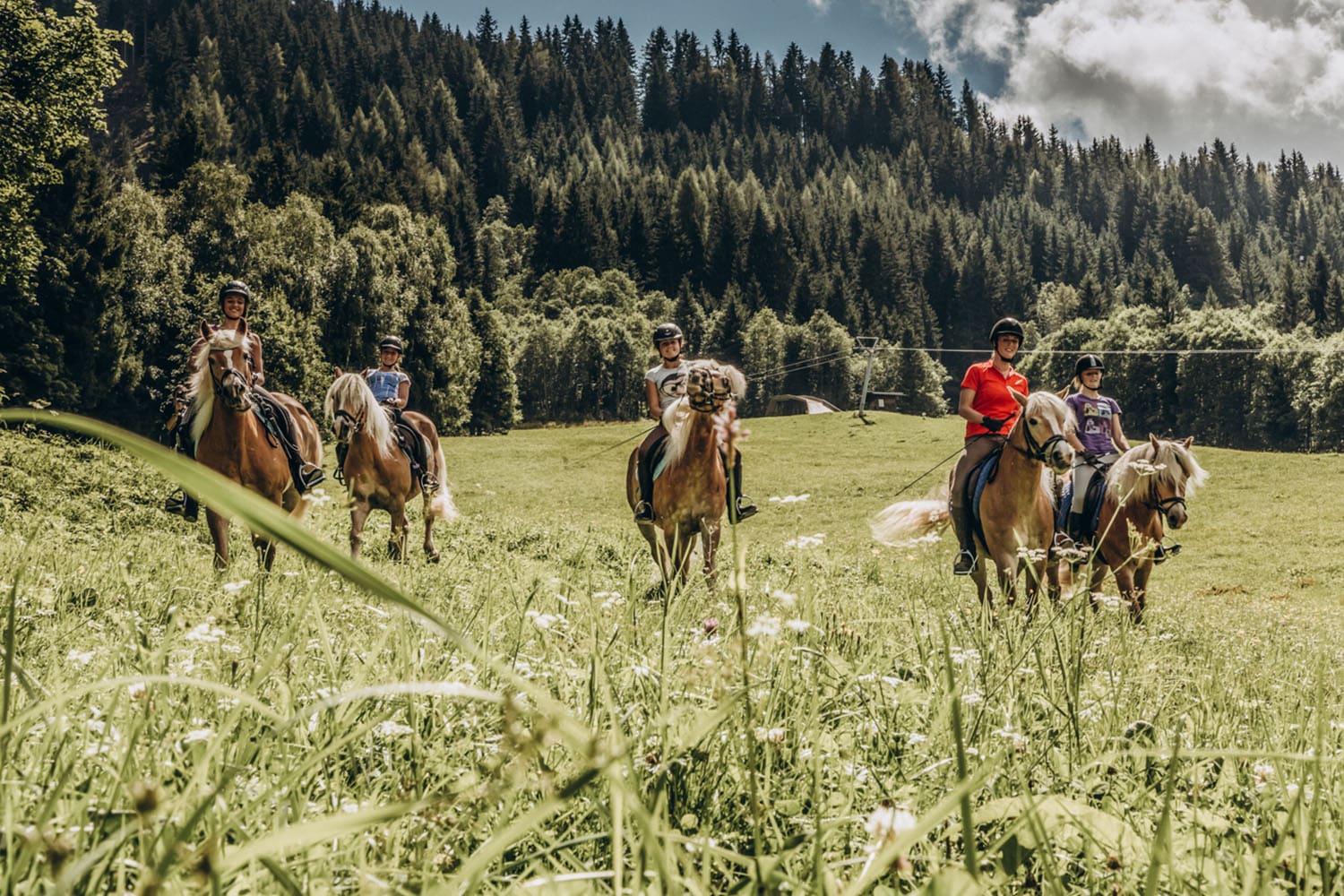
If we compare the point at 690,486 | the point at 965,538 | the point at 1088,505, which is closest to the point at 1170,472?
the point at 1088,505

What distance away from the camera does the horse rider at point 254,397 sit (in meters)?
9.26

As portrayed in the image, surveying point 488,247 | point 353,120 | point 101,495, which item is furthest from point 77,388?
point 353,120

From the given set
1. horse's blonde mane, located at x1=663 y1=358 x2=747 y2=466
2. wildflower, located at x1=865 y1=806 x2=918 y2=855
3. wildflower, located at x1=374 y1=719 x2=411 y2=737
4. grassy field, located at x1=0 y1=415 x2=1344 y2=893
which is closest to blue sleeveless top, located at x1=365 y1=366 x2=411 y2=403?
horse's blonde mane, located at x1=663 y1=358 x2=747 y2=466

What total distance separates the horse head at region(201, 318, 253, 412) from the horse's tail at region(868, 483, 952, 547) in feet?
22.2

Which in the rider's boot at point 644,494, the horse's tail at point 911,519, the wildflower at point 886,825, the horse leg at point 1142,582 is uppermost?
the wildflower at point 886,825

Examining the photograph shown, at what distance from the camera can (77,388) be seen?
39062 millimetres

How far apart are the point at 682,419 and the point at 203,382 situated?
16.8 feet

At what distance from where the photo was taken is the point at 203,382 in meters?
9.09

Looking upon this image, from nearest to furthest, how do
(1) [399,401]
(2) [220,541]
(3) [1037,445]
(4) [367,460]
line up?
(3) [1037,445] < (2) [220,541] < (4) [367,460] < (1) [399,401]

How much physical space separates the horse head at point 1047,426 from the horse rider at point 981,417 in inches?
40.9

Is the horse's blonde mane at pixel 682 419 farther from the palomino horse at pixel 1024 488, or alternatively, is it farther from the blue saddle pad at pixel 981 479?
the blue saddle pad at pixel 981 479

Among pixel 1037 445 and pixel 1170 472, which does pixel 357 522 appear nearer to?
pixel 1037 445

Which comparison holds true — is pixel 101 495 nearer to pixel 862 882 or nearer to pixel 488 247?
pixel 862 882

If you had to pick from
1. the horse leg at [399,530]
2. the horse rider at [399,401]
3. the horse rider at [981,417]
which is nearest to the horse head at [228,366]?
the horse leg at [399,530]
